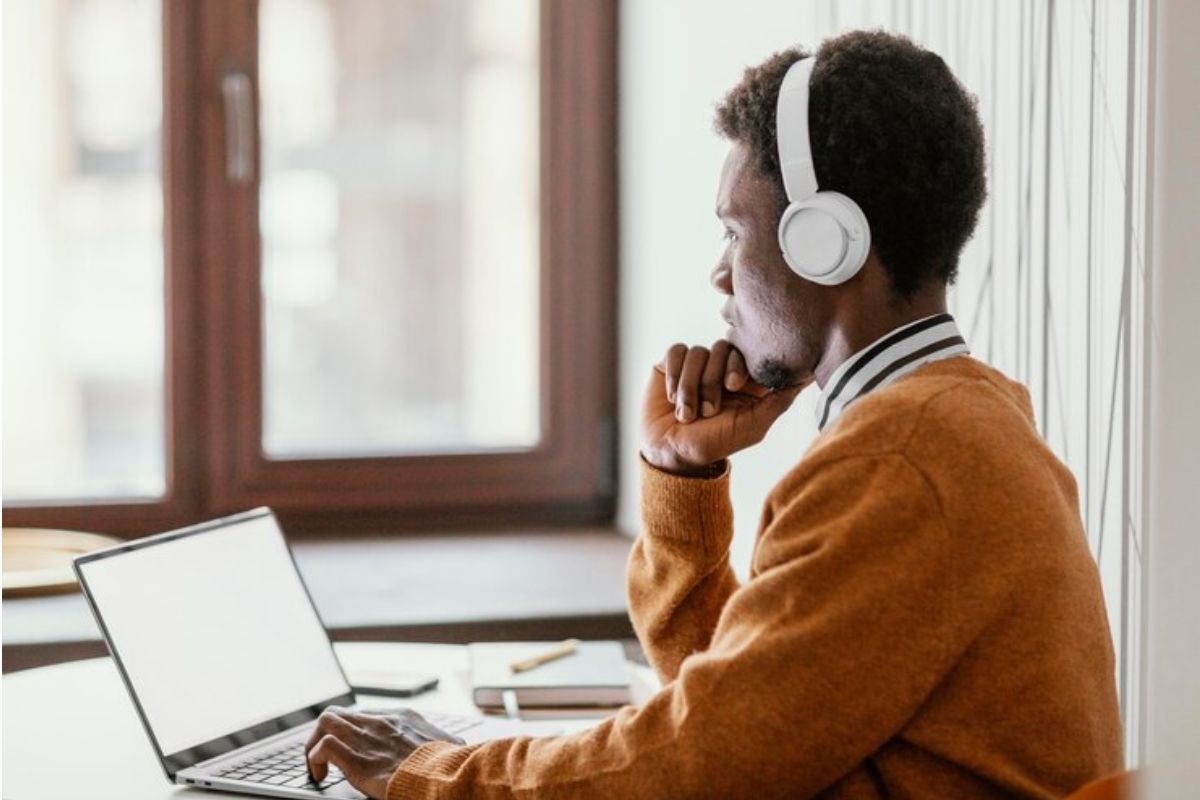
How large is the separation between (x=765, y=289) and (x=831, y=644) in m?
Answer: 0.36

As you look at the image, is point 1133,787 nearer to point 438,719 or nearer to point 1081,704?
point 1081,704

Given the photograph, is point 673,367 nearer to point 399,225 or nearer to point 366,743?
point 366,743

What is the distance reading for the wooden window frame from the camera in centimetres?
268

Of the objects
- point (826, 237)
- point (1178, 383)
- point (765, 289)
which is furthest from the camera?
point (765, 289)

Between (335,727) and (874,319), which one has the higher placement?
(874,319)

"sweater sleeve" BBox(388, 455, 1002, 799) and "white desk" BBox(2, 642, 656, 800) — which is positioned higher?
"sweater sleeve" BBox(388, 455, 1002, 799)

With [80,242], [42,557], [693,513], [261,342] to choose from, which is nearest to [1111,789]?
[693,513]

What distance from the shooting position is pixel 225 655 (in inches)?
56.7

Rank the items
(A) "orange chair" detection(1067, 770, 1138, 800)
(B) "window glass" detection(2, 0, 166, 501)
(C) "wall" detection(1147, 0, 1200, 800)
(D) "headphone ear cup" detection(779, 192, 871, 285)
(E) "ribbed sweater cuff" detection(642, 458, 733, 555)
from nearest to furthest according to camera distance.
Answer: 1. (C) "wall" detection(1147, 0, 1200, 800)
2. (A) "orange chair" detection(1067, 770, 1138, 800)
3. (D) "headphone ear cup" detection(779, 192, 871, 285)
4. (E) "ribbed sweater cuff" detection(642, 458, 733, 555)
5. (B) "window glass" detection(2, 0, 166, 501)

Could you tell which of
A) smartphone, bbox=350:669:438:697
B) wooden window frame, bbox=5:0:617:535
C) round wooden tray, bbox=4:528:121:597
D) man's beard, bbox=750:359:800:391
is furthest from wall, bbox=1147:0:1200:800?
wooden window frame, bbox=5:0:617:535

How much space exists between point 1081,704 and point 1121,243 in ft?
1.54

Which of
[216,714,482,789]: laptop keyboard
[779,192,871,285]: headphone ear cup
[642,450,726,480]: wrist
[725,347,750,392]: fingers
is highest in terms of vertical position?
[779,192,871,285]: headphone ear cup

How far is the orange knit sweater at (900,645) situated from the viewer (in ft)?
3.31

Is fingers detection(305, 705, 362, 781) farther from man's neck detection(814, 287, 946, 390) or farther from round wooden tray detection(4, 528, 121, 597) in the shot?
round wooden tray detection(4, 528, 121, 597)
